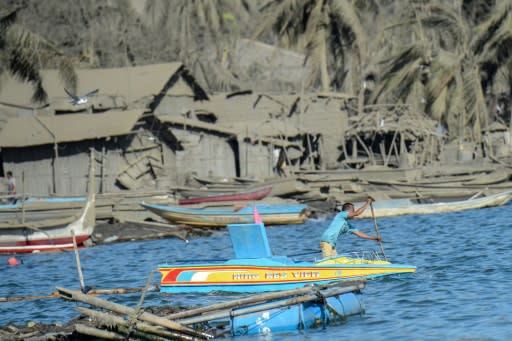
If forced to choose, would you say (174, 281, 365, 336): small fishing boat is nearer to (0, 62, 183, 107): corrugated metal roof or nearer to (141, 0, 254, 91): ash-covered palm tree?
(0, 62, 183, 107): corrugated metal roof

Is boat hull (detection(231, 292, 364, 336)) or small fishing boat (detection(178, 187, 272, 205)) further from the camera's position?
small fishing boat (detection(178, 187, 272, 205))

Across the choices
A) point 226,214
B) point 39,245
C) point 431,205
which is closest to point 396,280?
point 226,214

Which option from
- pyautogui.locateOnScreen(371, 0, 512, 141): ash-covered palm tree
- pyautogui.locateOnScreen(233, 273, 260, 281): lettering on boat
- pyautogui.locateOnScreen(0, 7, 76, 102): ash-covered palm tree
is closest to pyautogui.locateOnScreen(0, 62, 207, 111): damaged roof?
pyautogui.locateOnScreen(371, 0, 512, 141): ash-covered palm tree

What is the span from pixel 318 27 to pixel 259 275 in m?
35.7

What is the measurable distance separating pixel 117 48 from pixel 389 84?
812 inches

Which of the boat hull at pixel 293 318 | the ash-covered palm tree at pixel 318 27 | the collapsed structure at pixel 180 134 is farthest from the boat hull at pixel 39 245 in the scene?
the ash-covered palm tree at pixel 318 27

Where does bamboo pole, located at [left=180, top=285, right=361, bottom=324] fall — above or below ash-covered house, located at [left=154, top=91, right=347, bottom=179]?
below

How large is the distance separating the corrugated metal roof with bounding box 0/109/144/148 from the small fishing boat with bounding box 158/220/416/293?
21.7 m

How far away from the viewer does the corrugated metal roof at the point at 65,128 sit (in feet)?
128

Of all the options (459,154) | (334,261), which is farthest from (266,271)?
(459,154)

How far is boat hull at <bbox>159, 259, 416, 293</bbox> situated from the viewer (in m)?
16.9

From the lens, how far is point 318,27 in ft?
168

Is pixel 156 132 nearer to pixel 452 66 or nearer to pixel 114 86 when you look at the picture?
pixel 114 86

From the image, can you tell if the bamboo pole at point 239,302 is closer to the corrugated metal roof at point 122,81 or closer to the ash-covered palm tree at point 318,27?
Result: the corrugated metal roof at point 122,81
